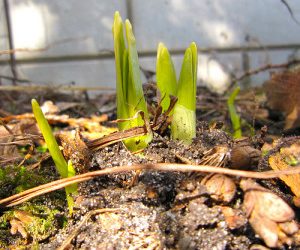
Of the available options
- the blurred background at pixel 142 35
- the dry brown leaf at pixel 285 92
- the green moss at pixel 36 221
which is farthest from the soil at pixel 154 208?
the blurred background at pixel 142 35

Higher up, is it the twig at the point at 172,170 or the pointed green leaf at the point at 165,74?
the pointed green leaf at the point at 165,74

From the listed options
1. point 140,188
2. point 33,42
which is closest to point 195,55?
point 140,188

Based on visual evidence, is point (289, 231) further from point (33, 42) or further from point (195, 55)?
point (33, 42)

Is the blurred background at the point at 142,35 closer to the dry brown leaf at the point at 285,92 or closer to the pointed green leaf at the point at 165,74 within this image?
the dry brown leaf at the point at 285,92

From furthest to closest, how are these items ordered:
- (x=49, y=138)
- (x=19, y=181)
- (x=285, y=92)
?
1. (x=285, y=92)
2. (x=19, y=181)
3. (x=49, y=138)

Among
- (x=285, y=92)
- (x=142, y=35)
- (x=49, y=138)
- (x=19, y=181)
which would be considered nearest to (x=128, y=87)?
(x=49, y=138)

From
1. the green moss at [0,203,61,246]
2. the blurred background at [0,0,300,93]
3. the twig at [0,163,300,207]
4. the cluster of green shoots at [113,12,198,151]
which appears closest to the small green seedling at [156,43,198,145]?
the cluster of green shoots at [113,12,198,151]

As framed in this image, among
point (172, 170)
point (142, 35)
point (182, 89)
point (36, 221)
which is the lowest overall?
A: point (36, 221)

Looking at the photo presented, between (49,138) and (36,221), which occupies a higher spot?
(49,138)

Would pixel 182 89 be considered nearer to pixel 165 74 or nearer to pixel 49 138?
pixel 165 74
